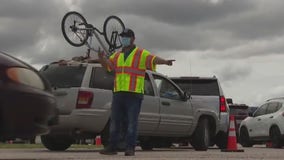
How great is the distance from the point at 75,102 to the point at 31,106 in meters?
4.43

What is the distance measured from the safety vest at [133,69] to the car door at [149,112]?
6.81ft

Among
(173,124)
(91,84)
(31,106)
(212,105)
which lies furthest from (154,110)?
(31,106)

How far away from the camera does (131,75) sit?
30.6 ft

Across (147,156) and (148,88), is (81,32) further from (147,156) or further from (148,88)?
(147,156)

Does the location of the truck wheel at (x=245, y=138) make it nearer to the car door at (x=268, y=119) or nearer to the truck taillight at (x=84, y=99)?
the car door at (x=268, y=119)

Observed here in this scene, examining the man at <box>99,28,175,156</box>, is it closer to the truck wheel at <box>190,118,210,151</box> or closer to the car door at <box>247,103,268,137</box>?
the truck wheel at <box>190,118,210,151</box>

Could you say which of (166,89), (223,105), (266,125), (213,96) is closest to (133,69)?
(166,89)

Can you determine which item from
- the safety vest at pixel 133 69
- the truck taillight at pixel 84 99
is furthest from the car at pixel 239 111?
the safety vest at pixel 133 69

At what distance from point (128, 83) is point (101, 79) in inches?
70.2

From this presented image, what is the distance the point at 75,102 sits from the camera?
10.3m

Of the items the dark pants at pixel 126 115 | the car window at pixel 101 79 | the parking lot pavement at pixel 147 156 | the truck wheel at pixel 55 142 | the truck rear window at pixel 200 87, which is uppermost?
the truck rear window at pixel 200 87

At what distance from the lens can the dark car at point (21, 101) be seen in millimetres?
5707

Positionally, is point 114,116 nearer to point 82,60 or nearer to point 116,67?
point 116,67

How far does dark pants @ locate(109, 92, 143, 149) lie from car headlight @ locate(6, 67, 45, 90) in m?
3.08
